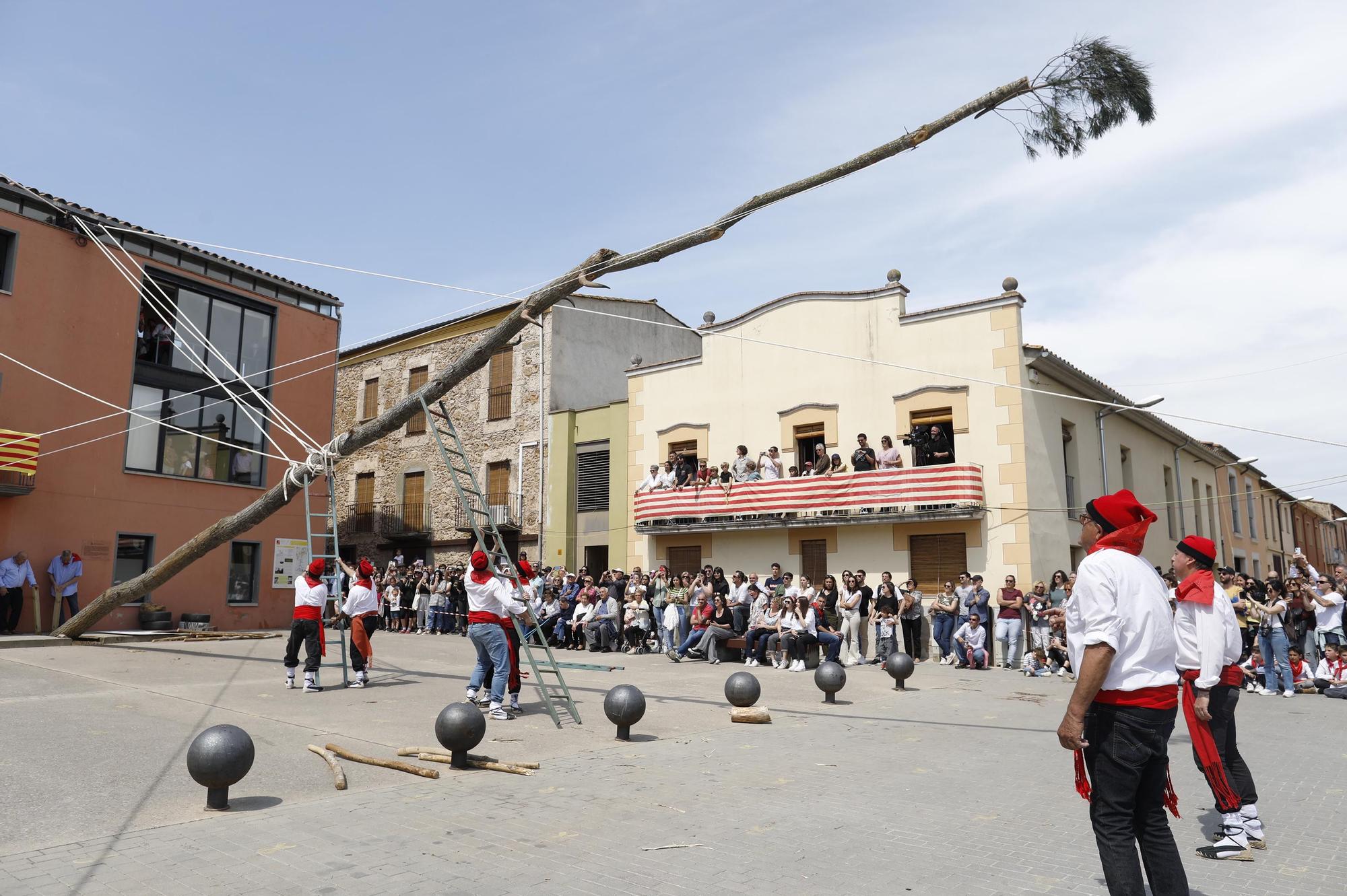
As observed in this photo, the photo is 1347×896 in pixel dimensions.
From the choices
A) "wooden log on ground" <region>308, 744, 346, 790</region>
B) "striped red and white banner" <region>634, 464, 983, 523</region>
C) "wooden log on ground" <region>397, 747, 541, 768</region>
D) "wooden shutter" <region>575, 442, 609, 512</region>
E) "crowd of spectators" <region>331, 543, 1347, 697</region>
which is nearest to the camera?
"wooden log on ground" <region>308, 744, 346, 790</region>

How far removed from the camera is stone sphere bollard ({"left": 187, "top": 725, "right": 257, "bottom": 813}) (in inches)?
231

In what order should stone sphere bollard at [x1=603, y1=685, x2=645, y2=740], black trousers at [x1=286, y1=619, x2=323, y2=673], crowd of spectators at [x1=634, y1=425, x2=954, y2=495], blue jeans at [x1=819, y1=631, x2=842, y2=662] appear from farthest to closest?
crowd of spectators at [x1=634, y1=425, x2=954, y2=495] → blue jeans at [x1=819, y1=631, x2=842, y2=662] → black trousers at [x1=286, y1=619, x2=323, y2=673] → stone sphere bollard at [x1=603, y1=685, x2=645, y2=740]

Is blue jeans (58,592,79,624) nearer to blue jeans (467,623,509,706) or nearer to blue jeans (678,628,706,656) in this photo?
blue jeans (678,628,706,656)

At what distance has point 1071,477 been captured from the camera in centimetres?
2070

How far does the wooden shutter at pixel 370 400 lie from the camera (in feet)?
108

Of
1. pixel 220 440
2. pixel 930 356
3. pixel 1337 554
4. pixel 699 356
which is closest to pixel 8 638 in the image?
pixel 220 440

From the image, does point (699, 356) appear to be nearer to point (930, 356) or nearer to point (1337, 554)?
point (930, 356)

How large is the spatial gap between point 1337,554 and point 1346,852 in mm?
65940

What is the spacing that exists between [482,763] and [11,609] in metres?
16.6

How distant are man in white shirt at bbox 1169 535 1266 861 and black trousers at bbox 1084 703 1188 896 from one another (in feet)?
5.88

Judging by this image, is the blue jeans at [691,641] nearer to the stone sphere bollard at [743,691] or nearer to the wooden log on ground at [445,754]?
the stone sphere bollard at [743,691]

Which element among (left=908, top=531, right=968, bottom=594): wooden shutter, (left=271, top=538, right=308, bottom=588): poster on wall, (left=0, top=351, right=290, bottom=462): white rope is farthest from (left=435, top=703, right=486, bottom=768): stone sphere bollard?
(left=271, top=538, right=308, bottom=588): poster on wall

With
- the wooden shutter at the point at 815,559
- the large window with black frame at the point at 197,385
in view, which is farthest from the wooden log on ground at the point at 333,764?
the large window with black frame at the point at 197,385

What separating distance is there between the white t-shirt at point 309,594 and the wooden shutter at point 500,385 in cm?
1729
